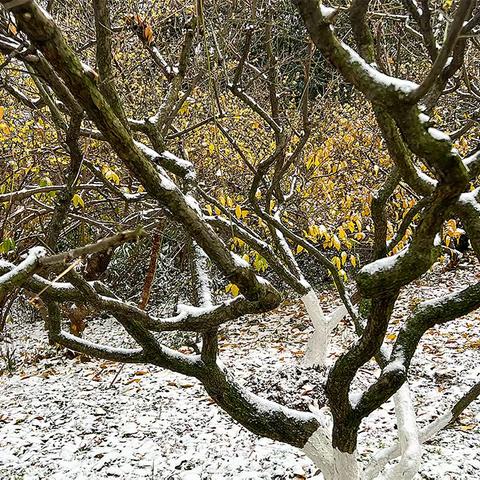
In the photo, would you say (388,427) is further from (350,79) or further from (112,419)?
(350,79)

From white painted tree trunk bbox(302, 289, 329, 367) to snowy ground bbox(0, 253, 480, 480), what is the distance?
0.83 ft

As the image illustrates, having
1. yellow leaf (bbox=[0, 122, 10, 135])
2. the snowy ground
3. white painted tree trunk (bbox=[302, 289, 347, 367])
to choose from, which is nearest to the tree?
yellow leaf (bbox=[0, 122, 10, 135])

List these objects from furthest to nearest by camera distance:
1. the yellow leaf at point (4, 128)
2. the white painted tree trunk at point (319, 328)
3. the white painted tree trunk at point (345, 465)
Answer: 1. the white painted tree trunk at point (319, 328)
2. the yellow leaf at point (4, 128)
3. the white painted tree trunk at point (345, 465)

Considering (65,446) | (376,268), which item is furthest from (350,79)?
A: (65,446)

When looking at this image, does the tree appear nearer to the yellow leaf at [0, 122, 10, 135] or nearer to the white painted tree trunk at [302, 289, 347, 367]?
the yellow leaf at [0, 122, 10, 135]

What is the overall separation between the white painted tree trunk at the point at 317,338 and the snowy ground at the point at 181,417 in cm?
25

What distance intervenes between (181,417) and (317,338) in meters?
1.58

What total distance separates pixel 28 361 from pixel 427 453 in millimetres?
Result: 5208

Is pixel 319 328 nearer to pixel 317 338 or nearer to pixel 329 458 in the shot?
pixel 317 338

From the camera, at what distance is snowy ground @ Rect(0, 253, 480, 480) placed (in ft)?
12.9

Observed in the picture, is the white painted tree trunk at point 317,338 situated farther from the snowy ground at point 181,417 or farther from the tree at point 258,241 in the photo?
the tree at point 258,241

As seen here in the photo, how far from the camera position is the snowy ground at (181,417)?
3926 mm

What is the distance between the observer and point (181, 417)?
4793 millimetres

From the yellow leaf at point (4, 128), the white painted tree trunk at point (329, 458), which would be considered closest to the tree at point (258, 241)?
the white painted tree trunk at point (329, 458)
